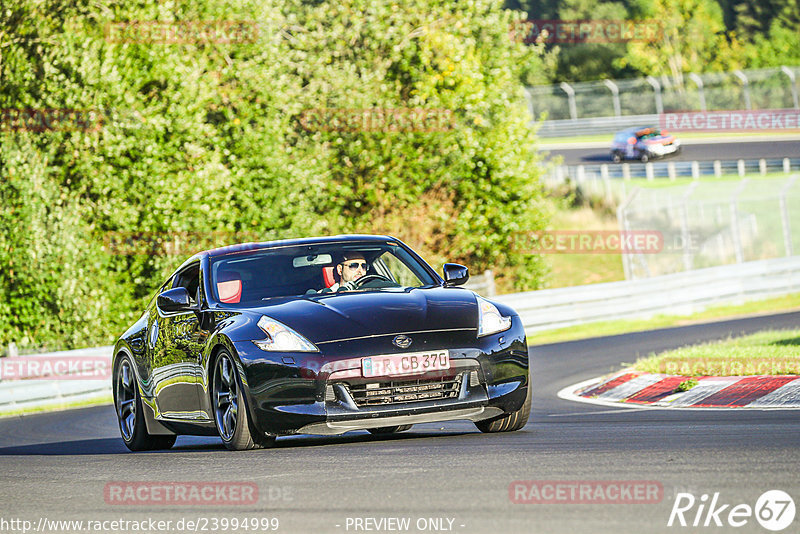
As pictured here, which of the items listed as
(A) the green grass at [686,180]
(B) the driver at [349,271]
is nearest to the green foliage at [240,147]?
(A) the green grass at [686,180]

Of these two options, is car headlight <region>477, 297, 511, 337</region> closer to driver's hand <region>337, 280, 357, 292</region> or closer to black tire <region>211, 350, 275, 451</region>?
driver's hand <region>337, 280, 357, 292</region>

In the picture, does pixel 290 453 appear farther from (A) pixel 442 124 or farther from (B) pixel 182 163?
(A) pixel 442 124

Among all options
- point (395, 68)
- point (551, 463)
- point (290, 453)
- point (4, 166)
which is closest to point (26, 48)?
point (4, 166)

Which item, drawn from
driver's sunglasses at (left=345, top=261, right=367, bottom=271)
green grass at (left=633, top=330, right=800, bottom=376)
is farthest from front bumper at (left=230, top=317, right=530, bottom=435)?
green grass at (left=633, top=330, right=800, bottom=376)

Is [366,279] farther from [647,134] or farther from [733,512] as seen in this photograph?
[647,134]

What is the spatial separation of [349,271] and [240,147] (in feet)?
64.2

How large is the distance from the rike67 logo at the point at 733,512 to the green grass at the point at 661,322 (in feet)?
57.7

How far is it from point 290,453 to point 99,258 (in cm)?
1791

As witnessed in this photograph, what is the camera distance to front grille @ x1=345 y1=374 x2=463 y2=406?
26.3 ft

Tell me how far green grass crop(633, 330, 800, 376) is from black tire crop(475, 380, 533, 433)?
3221mm

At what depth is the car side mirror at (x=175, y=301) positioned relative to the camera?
9.10 m

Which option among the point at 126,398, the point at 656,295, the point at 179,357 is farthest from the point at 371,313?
the point at 656,295

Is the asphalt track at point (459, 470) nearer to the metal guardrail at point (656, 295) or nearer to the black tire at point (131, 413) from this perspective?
the black tire at point (131, 413)

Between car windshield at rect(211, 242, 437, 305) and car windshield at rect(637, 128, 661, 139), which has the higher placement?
car windshield at rect(211, 242, 437, 305)
